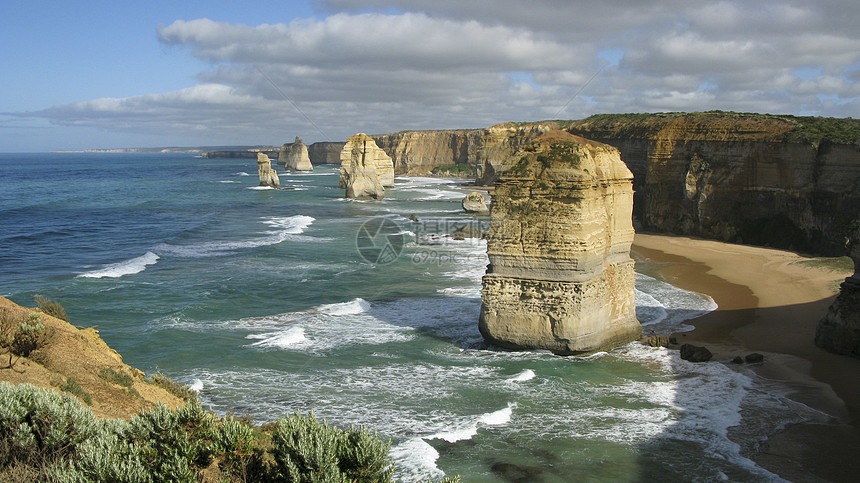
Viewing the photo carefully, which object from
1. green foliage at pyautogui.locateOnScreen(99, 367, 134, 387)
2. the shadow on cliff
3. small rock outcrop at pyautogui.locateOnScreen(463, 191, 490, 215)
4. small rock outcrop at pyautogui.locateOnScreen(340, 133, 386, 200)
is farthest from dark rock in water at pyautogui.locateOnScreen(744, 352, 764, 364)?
small rock outcrop at pyautogui.locateOnScreen(340, 133, 386, 200)

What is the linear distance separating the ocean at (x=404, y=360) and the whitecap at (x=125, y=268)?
0.09 metres

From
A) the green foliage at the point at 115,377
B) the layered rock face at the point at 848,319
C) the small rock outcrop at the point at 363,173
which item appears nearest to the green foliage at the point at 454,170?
the small rock outcrop at the point at 363,173

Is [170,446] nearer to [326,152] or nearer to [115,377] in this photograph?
[115,377]

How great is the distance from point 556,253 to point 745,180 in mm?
25068

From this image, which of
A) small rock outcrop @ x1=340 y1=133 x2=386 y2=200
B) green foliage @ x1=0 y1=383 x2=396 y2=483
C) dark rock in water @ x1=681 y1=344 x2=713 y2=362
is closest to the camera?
green foliage @ x1=0 y1=383 x2=396 y2=483

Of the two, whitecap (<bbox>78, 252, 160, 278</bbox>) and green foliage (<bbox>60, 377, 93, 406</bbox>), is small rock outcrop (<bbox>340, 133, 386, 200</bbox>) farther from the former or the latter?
green foliage (<bbox>60, 377, 93, 406</bbox>)

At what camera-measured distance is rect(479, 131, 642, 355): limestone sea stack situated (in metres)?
15.6

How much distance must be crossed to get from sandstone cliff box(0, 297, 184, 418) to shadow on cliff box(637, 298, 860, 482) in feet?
27.9

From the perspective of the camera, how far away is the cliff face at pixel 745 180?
101ft

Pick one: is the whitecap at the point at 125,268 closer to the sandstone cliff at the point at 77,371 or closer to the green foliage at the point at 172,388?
the sandstone cliff at the point at 77,371

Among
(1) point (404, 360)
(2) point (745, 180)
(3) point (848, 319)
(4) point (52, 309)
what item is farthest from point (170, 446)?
(2) point (745, 180)

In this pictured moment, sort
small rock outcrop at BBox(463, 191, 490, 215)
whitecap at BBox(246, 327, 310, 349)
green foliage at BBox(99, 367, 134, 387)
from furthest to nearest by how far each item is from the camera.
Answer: small rock outcrop at BBox(463, 191, 490, 215), whitecap at BBox(246, 327, 310, 349), green foliage at BBox(99, 367, 134, 387)

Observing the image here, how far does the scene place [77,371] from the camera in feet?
32.8

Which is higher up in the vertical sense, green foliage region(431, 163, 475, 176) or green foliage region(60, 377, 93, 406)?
green foliage region(431, 163, 475, 176)
